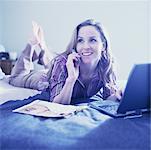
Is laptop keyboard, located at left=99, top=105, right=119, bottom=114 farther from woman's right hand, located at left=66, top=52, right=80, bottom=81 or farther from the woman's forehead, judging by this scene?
the woman's forehead

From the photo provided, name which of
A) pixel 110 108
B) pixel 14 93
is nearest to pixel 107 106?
pixel 110 108

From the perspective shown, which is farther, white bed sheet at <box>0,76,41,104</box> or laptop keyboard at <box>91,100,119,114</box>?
white bed sheet at <box>0,76,41,104</box>

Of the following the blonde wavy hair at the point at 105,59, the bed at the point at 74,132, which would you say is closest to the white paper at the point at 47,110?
the bed at the point at 74,132

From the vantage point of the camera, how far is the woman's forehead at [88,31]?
1.17 meters

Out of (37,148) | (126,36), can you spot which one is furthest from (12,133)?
(126,36)

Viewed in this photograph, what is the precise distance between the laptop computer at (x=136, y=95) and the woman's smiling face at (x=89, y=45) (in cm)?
32

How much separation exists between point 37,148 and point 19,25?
89.1 inches

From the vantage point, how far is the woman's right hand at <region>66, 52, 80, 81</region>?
1.09 metres

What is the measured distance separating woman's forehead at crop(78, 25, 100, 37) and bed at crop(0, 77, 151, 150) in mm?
444

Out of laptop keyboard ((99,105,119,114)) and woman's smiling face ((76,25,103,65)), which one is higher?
woman's smiling face ((76,25,103,65))

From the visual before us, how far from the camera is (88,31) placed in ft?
3.86

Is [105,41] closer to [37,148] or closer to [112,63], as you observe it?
[112,63]

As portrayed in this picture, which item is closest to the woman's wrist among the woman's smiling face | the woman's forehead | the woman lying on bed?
the woman lying on bed

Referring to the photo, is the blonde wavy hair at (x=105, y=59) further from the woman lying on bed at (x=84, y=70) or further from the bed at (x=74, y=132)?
the bed at (x=74, y=132)
